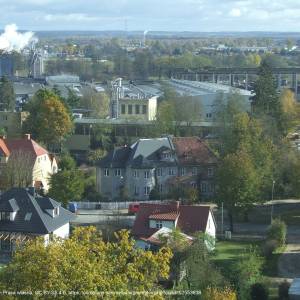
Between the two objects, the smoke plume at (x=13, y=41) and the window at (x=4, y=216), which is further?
the smoke plume at (x=13, y=41)

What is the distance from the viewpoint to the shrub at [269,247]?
21.4 metres

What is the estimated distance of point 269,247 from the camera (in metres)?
21.5

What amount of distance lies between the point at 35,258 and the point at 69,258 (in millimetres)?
545

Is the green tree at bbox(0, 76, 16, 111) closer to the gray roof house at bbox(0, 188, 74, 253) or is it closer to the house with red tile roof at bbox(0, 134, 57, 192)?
the house with red tile roof at bbox(0, 134, 57, 192)

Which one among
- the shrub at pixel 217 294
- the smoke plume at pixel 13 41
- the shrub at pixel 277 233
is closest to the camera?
the shrub at pixel 217 294

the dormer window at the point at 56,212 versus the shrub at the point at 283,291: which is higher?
the dormer window at the point at 56,212

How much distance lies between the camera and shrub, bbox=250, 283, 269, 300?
17.1 meters

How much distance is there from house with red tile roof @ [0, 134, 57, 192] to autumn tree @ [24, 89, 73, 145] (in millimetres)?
2887

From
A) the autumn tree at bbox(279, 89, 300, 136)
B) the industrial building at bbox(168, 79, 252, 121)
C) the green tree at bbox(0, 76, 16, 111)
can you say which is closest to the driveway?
the autumn tree at bbox(279, 89, 300, 136)

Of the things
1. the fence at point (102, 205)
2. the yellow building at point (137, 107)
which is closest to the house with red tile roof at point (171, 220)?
the fence at point (102, 205)

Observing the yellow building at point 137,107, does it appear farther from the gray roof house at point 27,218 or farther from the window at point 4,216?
the window at point 4,216

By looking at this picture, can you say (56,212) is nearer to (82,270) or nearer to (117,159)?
(117,159)

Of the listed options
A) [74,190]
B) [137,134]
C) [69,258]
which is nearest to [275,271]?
[74,190]

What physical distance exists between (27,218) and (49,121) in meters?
13.2
